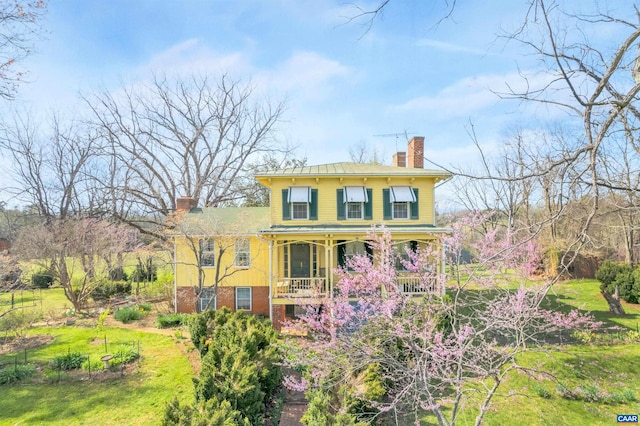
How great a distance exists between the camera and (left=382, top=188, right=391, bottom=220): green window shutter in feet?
50.9

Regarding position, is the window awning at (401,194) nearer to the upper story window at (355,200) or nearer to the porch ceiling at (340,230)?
the upper story window at (355,200)

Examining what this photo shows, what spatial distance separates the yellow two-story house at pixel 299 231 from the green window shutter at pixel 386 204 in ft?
0.15

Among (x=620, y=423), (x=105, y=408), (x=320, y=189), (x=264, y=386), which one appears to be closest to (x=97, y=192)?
(x=320, y=189)

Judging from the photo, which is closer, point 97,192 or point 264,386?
point 264,386

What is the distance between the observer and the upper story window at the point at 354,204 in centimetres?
1531

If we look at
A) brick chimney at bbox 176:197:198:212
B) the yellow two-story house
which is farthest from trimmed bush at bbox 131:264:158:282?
the yellow two-story house

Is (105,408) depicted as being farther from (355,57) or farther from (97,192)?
(97,192)

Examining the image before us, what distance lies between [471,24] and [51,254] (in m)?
18.3

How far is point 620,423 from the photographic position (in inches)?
305

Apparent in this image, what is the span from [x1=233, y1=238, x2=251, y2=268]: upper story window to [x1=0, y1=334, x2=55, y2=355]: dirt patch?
300 inches

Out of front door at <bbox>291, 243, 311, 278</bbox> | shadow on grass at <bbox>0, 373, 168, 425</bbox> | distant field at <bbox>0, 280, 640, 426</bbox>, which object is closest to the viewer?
shadow on grass at <bbox>0, 373, 168, 425</bbox>

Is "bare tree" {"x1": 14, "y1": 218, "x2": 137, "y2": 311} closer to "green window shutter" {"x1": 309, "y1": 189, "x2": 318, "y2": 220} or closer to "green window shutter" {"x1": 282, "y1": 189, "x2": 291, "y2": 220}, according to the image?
"green window shutter" {"x1": 282, "y1": 189, "x2": 291, "y2": 220}

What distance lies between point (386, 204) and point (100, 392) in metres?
12.5

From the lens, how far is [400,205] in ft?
51.3
